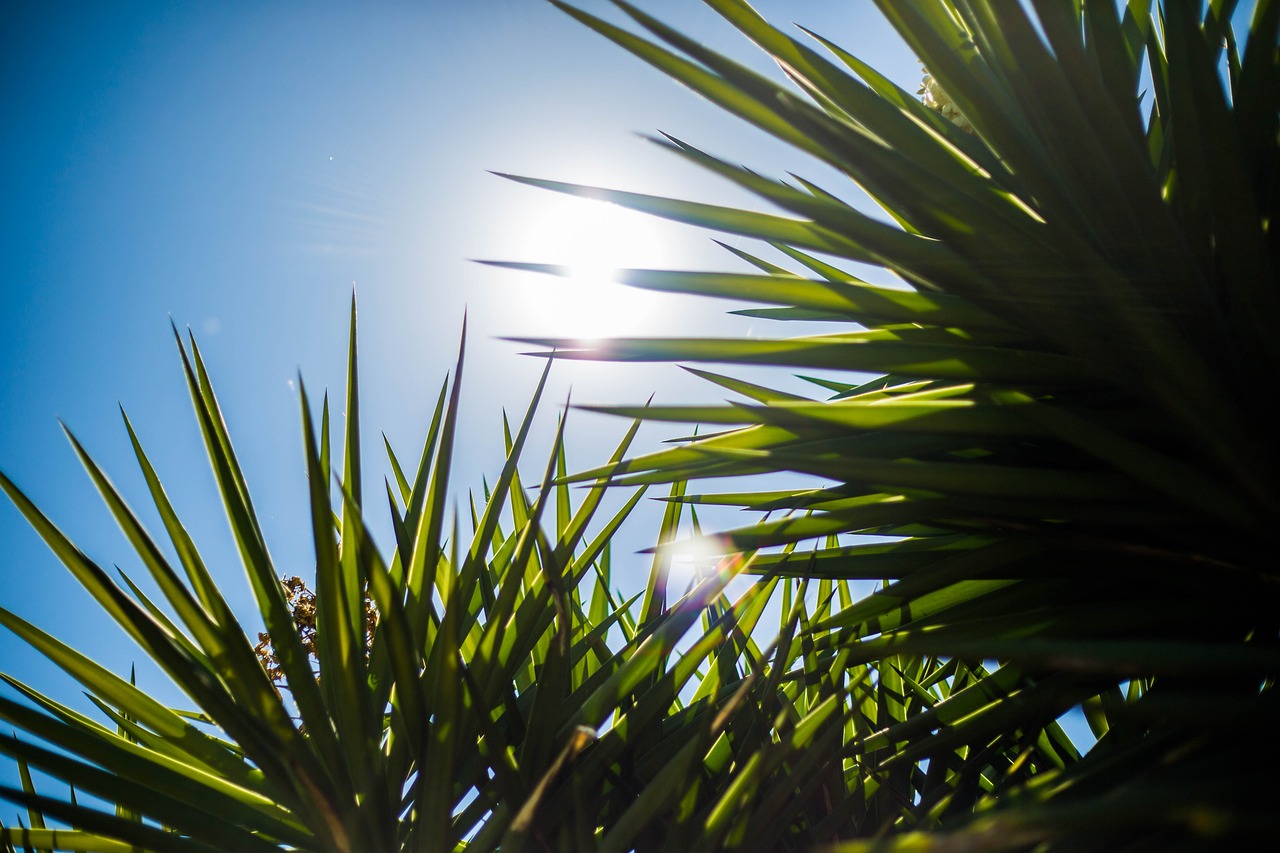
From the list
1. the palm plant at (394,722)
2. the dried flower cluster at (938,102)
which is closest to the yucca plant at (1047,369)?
the palm plant at (394,722)

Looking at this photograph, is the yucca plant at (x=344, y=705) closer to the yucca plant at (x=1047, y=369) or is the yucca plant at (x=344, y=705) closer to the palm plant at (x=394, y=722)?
the palm plant at (x=394, y=722)

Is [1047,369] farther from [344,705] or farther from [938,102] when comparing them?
[938,102]

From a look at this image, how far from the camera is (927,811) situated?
0.75 meters

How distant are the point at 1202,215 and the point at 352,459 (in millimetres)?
912

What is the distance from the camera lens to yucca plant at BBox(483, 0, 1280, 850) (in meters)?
0.51

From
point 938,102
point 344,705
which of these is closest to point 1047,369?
point 344,705

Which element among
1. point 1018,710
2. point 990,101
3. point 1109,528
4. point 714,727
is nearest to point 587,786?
point 714,727

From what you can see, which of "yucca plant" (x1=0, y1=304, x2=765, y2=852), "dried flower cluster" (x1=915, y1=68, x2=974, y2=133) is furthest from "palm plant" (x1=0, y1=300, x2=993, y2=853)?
"dried flower cluster" (x1=915, y1=68, x2=974, y2=133)

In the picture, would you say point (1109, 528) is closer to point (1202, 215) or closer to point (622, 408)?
point (1202, 215)

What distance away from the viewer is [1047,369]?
63cm

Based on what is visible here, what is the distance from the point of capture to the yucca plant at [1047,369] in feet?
1.66

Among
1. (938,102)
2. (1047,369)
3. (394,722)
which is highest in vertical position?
(938,102)

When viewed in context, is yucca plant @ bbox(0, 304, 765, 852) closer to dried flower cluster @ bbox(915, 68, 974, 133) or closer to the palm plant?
the palm plant

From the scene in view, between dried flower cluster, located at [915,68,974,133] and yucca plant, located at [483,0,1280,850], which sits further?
dried flower cluster, located at [915,68,974,133]
